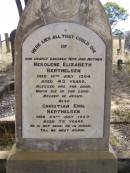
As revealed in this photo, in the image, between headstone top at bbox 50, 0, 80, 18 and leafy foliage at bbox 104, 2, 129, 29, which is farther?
leafy foliage at bbox 104, 2, 129, 29

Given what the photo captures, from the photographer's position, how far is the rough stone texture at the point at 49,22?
4699mm

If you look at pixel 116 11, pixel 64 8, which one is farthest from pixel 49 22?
pixel 116 11

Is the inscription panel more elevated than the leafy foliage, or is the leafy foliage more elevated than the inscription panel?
the leafy foliage

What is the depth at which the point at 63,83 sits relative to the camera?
4816 mm

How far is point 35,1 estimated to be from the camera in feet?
15.4

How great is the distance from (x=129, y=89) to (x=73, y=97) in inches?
285

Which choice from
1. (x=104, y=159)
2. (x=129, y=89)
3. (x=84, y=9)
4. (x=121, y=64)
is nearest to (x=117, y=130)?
(x=104, y=159)

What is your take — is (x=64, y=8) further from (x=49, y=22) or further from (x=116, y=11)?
(x=116, y=11)

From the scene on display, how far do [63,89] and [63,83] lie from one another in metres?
0.06

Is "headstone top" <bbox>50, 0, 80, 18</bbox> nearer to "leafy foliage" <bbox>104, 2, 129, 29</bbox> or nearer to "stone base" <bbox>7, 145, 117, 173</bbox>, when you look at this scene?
"stone base" <bbox>7, 145, 117, 173</bbox>

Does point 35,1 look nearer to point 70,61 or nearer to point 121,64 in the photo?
point 70,61

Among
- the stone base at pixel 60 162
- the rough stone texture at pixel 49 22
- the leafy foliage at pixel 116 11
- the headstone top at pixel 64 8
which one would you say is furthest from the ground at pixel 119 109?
the leafy foliage at pixel 116 11

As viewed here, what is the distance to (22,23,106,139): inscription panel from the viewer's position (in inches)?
187

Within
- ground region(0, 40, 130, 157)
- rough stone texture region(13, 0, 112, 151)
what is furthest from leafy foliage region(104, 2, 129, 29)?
rough stone texture region(13, 0, 112, 151)
